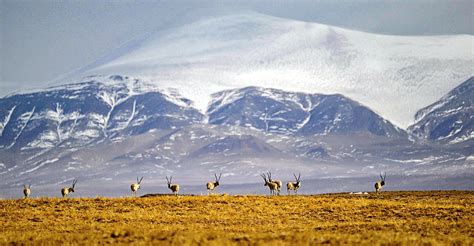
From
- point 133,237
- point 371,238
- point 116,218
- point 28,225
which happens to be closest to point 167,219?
point 116,218

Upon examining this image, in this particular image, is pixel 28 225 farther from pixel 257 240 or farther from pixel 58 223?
pixel 257 240

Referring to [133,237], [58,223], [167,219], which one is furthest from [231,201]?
[133,237]

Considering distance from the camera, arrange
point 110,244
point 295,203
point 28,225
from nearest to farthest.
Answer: point 110,244 → point 28,225 → point 295,203

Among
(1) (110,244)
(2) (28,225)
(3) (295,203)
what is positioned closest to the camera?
(1) (110,244)

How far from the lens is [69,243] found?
127 ft

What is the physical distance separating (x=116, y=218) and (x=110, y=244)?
51.2 feet

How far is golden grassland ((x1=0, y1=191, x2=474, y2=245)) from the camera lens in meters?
39.7

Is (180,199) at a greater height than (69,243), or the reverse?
(180,199)

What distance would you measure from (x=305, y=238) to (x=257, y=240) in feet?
6.60

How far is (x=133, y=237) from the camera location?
1560 inches

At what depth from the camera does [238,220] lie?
53.2 metres

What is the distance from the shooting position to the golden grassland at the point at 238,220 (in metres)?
39.7

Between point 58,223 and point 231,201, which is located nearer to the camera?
point 58,223

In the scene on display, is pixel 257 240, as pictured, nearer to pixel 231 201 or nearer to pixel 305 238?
pixel 305 238
